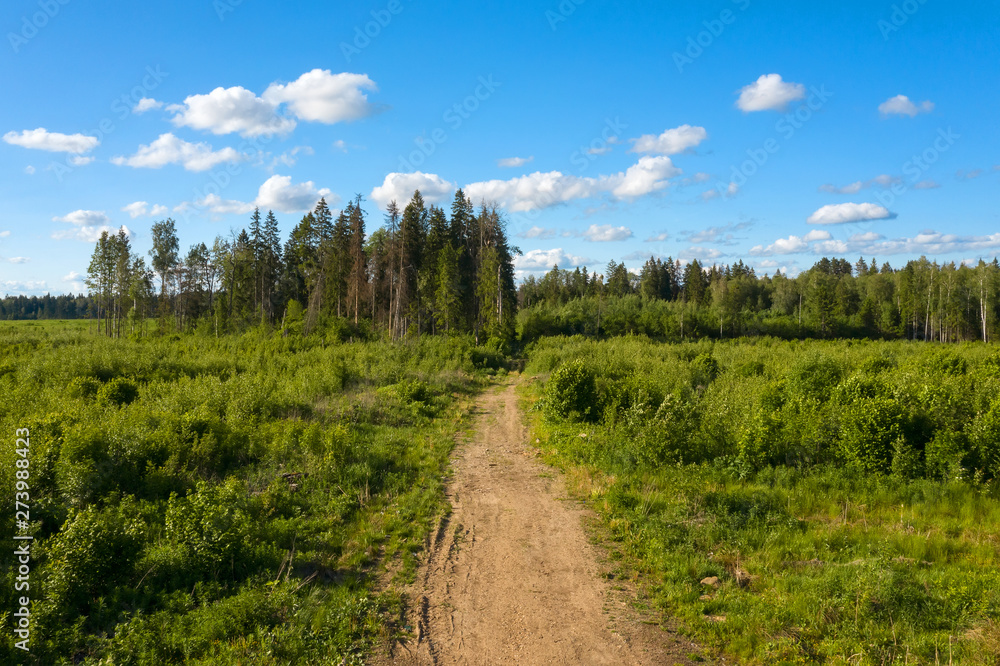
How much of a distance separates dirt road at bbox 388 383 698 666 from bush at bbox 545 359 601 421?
15.5 feet

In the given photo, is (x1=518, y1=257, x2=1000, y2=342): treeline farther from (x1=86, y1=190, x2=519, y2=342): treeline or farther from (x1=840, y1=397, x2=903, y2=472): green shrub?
(x1=840, y1=397, x2=903, y2=472): green shrub

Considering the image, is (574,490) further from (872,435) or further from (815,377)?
(815,377)

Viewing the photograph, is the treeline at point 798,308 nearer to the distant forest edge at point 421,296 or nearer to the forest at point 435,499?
the distant forest edge at point 421,296

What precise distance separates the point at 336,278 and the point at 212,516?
4000 centimetres

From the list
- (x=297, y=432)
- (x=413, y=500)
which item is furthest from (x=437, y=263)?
(x=413, y=500)

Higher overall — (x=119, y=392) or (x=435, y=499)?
(x=119, y=392)

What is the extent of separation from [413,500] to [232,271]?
47.3 meters

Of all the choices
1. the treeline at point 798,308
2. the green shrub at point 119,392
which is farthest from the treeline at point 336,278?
the green shrub at point 119,392

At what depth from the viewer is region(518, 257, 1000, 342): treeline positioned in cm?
6762

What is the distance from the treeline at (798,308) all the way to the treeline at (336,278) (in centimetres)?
1090

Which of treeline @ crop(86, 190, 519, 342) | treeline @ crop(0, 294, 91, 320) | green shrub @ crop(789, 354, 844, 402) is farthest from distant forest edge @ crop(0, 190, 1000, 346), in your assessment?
treeline @ crop(0, 294, 91, 320)

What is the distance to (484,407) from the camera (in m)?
20.0

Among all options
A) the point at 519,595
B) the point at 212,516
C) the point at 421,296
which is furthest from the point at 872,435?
the point at 421,296

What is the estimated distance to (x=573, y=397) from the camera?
51.3 ft
